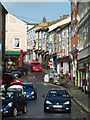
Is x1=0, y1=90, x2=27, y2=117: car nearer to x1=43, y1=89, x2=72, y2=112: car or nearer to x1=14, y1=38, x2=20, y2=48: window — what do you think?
x1=43, y1=89, x2=72, y2=112: car

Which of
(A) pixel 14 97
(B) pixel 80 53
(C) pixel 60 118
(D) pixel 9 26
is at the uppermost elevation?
(D) pixel 9 26

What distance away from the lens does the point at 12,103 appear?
1650 cm

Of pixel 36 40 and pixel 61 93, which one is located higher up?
pixel 36 40

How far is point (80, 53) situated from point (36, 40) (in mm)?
52387

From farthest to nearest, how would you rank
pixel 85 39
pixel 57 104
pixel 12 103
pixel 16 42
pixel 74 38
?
pixel 16 42
pixel 74 38
pixel 85 39
pixel 57 104
pixel 12 103

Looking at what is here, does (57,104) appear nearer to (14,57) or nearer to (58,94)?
(58,94)

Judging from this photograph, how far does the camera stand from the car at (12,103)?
1622 cm

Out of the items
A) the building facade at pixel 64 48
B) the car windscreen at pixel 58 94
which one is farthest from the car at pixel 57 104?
the building facade at pixel 64 48

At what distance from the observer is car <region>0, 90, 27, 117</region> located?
1622cm

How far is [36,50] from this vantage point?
87.8m

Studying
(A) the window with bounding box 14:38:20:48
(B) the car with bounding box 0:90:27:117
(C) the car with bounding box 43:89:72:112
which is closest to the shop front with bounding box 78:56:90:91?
(C) the car with bounding box 43:89:72:112

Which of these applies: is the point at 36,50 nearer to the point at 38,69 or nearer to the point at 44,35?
the point at 44,35

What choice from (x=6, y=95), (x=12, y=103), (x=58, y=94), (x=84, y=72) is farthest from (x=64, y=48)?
(x=12, y=103)

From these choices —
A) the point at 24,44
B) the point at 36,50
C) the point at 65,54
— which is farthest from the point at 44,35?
the point at 65,54
